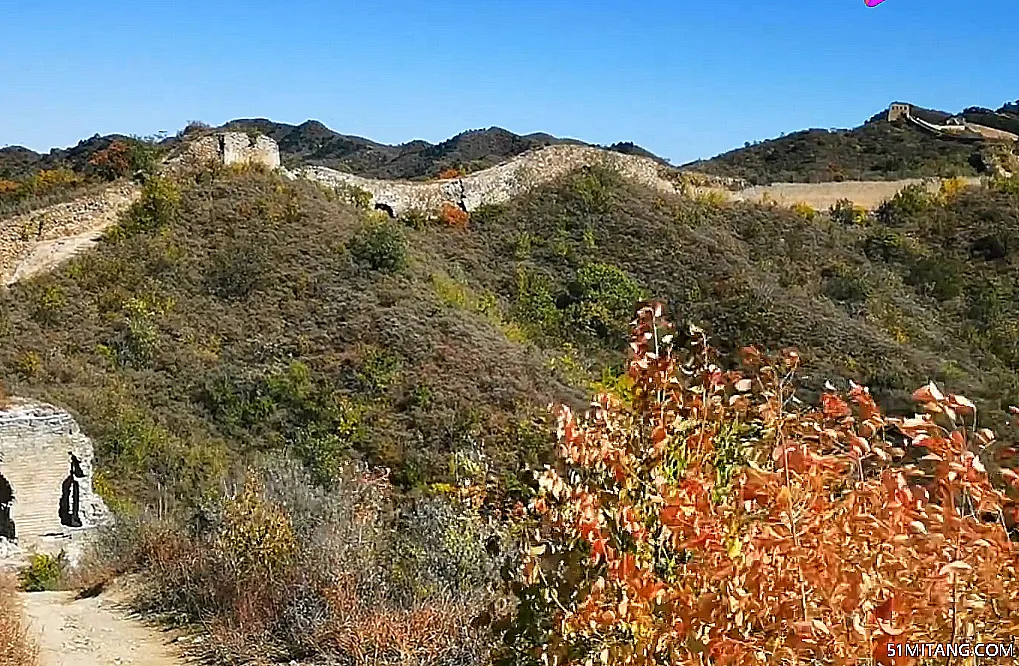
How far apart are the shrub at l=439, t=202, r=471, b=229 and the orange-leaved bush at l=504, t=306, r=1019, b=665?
71.8 ft

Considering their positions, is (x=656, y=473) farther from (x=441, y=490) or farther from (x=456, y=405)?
(x=456, y=405)

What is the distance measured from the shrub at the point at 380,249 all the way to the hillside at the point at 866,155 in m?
15.1

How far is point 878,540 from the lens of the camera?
262 centimetres

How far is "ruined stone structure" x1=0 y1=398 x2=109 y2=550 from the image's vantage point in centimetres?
1080

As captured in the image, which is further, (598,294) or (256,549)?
(598,294)

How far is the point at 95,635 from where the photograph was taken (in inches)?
290

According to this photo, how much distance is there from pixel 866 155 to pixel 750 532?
40.3m

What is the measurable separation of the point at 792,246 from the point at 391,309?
1198cm

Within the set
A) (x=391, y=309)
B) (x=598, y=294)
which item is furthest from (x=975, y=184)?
(x=391, y=309)

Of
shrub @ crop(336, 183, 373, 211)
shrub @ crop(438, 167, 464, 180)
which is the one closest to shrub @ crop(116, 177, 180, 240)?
shrub @ crop(336, 183, 373, 211)

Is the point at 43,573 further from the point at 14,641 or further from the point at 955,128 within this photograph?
the point at 955,128

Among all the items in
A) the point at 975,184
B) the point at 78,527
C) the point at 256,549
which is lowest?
the point at 78,527

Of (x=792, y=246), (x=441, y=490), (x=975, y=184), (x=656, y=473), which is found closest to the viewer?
(x=656, y=473)

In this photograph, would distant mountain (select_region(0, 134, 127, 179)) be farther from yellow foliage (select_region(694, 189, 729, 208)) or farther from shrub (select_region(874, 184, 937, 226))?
shrub (select_region(874, 184, 937, 226))
